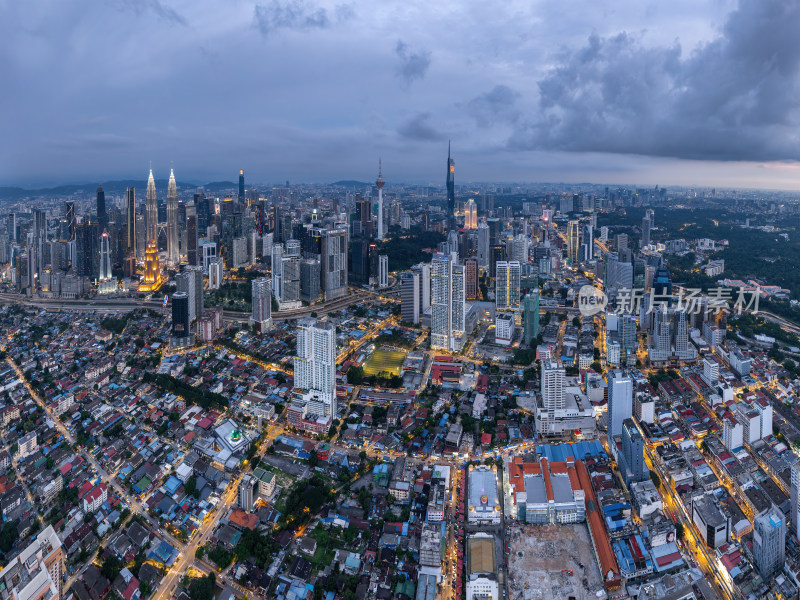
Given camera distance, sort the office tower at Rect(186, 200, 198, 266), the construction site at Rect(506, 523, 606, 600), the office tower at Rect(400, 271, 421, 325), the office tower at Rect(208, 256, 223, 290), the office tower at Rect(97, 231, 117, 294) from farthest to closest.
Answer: the office tower at Rect(186, 200, 198, 266), the office tower at Rect(208, 256, 223, 290), the office tower at Rect(97, 231, 117, 294), the office tower at Rect(400, 271, 421, 325), the construction site at Rect(506, 523, 606, 600)

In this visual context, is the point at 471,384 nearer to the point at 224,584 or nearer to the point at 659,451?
the point at 659,451

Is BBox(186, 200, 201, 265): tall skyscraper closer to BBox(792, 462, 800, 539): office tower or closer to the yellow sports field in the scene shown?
the yellow sports field

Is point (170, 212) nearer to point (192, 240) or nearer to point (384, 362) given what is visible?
point (192, 240)

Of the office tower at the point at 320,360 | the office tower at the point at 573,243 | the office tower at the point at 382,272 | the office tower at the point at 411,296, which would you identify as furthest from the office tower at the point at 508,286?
the office tower at the point at 573,243

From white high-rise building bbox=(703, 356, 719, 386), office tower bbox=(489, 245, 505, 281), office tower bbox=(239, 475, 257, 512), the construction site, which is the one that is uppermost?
office tower bbox=(489, 245, 505, 281)

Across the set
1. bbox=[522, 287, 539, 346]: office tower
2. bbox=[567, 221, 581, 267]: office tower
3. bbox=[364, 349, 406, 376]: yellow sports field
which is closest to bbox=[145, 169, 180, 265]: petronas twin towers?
bbox=[364, 349, 406, 376]: yellow sports field

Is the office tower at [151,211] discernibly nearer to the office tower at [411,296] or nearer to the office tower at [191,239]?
the office tower at [191,239]
